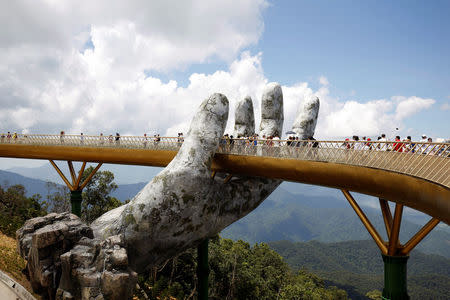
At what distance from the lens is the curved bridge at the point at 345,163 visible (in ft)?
27.1

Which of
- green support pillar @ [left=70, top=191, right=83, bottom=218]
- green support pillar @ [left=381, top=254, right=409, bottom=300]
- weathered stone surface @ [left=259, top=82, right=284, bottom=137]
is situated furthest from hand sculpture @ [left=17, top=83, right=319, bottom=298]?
green support pillar @ [left=70, top=191, right=83, bottom=218]

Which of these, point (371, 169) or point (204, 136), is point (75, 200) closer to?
point (204, 136)

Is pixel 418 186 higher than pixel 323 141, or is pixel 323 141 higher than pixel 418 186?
pixel 323 141

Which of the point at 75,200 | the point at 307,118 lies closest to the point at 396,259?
the point at 307,118

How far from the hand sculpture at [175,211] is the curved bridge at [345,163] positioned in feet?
4.69

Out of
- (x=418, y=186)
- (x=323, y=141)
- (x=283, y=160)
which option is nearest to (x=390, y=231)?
(x=418, y=186)

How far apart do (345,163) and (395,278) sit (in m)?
4.19

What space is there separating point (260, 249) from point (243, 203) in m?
39.2

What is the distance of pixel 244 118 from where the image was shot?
70.0 ft

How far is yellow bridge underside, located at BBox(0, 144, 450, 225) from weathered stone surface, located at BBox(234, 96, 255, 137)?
5601 millimetres

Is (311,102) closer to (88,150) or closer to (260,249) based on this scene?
(88,150)

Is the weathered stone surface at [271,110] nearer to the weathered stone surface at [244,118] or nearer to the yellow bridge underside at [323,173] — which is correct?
the weathered stone surface at [244,118]

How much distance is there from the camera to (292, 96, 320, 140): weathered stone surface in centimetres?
2117

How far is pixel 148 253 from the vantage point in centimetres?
1394
